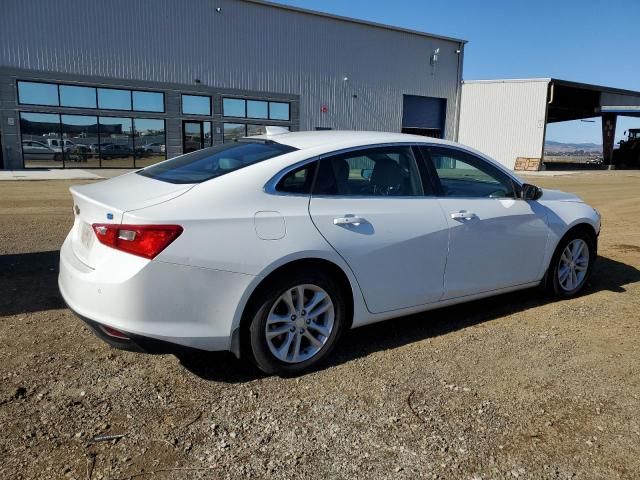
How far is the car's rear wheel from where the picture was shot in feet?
16.2

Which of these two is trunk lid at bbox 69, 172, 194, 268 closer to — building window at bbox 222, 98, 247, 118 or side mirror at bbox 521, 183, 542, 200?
side mirror at bbox 521, 183, 542, 200

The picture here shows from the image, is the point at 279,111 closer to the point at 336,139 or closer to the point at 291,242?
the point at 336,139

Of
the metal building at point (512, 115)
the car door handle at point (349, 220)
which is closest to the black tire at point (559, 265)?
the car door handle at point (349, 220)

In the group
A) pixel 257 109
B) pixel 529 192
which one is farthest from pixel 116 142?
Answer: pixel 529 192

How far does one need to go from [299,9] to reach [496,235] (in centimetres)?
2792

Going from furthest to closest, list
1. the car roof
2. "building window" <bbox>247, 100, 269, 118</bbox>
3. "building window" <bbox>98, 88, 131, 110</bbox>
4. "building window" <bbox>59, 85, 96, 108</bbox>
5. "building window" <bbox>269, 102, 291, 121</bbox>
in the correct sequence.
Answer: "building window" <bbox>269, 102, 291, 121</bbox>
"building window" <bbox>247, 100, 269, 118</bbox>
"building window" <bbox>98, 88, 131, 110</bbox>
"building window" <bbox>59, 85, 96, 108</bbox>
the car roof

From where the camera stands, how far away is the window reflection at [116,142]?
83.5ft

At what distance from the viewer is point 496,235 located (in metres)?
4.27

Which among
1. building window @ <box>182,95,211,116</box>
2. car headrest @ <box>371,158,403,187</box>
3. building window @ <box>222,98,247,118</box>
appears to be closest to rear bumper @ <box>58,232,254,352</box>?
car headrest @ <box>371,158,403,187</box>

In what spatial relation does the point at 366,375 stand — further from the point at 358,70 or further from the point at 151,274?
the point at 358,70

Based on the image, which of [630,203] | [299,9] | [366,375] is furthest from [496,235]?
[299,9]

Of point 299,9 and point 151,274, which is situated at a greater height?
point 299,9

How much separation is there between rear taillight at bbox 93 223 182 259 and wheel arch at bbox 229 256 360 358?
56 centimetres

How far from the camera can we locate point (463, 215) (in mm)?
4055
